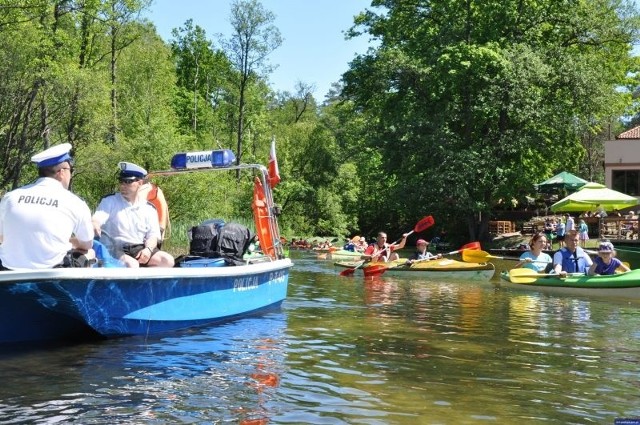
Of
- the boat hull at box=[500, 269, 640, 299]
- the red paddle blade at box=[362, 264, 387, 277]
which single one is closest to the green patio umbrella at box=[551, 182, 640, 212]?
the red paddle blade at box=[362, 264, 387, 277]

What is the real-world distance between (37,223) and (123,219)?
1855 mm

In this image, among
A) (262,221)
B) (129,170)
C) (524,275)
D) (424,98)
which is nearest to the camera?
(129,170)

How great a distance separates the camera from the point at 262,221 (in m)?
12.4

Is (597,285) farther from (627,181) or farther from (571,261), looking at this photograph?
(627,181)

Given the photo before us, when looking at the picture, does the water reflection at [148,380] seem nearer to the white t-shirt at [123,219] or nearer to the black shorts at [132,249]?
the black shorts at [132,249]

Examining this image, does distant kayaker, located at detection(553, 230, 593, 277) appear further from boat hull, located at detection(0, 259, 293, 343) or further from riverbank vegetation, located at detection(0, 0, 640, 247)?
riverbank vegetation, located at detection(0, 0, 640, 247)

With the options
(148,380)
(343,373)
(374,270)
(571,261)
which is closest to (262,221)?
(343,373)

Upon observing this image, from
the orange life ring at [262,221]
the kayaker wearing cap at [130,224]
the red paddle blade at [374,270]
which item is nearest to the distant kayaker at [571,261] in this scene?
the red paddle blade at [374,270]

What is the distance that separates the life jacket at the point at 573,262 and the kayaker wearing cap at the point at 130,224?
9842 millimetres

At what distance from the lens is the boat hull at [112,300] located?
23.3ft

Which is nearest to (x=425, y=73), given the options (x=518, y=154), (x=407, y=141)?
(x=407, y=141)

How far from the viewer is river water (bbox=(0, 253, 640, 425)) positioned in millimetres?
5746

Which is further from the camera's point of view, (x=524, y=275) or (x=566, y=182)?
(x=566, y=182)

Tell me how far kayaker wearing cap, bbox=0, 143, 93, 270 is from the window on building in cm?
3961
